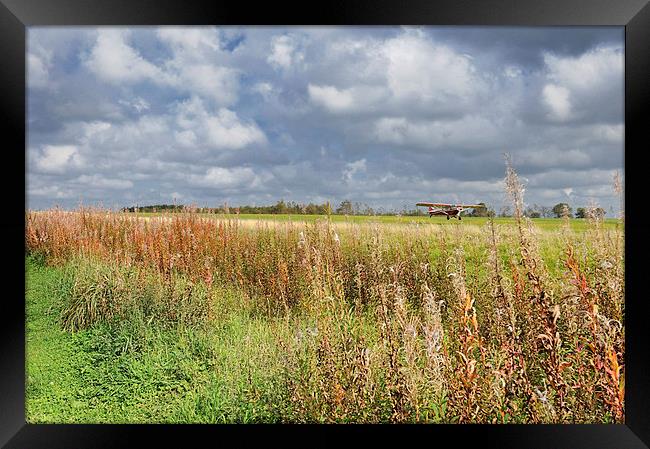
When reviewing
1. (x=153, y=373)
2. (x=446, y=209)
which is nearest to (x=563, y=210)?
(x=446, y=209)

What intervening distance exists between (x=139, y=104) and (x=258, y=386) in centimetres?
265

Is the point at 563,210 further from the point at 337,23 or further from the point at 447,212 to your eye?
the point at 337,23

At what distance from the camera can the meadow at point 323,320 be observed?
8.22ft

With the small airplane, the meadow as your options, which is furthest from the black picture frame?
the small airplane

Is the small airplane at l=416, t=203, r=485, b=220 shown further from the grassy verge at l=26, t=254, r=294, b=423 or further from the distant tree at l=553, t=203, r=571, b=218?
the grassy verge at l=26, t=254, r=294, b=423

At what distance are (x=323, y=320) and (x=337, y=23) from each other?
1639 mm

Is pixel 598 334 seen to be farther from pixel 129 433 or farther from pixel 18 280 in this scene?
pixel 18 280

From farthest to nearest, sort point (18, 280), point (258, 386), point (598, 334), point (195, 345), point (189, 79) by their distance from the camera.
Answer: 1. point (189, 79)
2. point (195, 345)
3. point (258, 386)
4. point (18, 280)
5. point (598, 334)

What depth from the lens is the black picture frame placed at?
2406 mm

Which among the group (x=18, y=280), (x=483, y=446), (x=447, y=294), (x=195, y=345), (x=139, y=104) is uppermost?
(x=139, y=104)

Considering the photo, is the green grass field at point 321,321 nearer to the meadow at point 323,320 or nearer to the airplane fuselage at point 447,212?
the meadow at point 323,320

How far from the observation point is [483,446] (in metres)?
2.43

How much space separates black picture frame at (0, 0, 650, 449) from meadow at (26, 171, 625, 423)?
145mm

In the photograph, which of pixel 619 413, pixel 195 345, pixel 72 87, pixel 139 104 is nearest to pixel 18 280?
pixel 195 345
